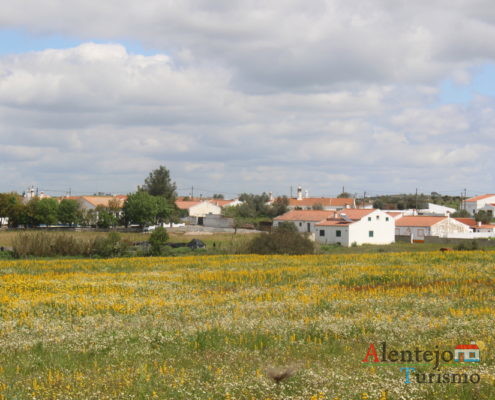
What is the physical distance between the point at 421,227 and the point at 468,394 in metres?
87.3

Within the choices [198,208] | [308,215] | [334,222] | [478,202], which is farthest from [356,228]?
[478,202]

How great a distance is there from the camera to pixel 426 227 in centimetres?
9244

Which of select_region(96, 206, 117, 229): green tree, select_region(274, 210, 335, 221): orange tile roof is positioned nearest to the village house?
select_region(96, 206, 117, 229): green tree

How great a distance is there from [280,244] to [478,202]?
116 m

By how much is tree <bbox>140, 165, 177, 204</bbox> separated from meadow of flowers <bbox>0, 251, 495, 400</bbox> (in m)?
105

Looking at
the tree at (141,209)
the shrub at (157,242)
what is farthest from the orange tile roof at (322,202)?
the shrub at (157,242)

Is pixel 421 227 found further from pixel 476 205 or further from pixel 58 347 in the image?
pixel 58 347

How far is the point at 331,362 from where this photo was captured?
485 inches

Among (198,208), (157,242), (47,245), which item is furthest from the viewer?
(198,208)

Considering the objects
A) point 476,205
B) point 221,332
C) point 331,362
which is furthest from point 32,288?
point 476,205

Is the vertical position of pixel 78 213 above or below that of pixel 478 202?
below

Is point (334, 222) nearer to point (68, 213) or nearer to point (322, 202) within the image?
point (68, 213)

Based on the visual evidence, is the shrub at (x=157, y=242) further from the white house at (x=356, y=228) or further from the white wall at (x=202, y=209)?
the white wall at (x=202, y=209)

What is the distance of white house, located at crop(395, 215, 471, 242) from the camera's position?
92.1 m
